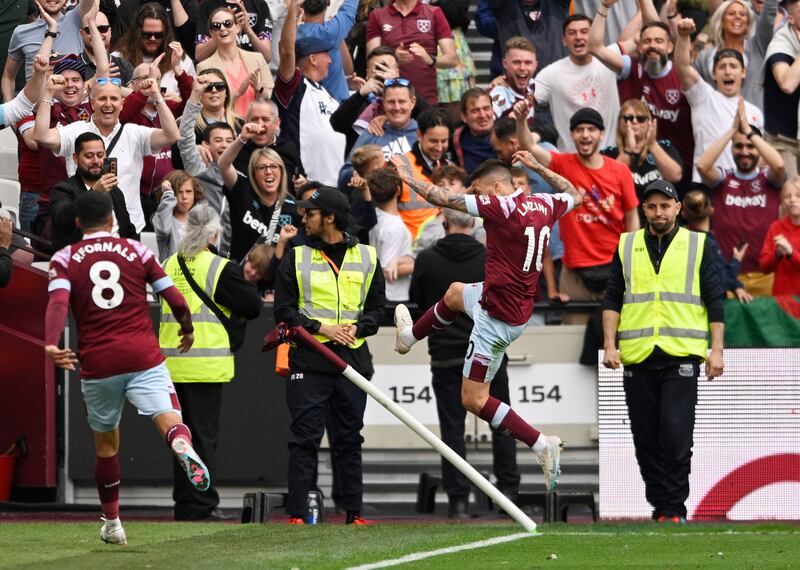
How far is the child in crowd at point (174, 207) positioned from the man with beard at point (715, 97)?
4.99 metres

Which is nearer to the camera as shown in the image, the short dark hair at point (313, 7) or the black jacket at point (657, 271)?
the black jacket at point (657, 271)

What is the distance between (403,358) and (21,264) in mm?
3476

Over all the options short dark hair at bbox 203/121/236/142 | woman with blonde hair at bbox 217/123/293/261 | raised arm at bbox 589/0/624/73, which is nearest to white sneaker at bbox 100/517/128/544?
woman with blonde hair at bbox 217/123/293/261

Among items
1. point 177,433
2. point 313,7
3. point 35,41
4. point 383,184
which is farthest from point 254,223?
point 177,433

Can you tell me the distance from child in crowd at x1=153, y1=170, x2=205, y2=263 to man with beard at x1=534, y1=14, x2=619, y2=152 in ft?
13.3

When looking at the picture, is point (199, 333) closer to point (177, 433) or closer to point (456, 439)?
point (456, 439)

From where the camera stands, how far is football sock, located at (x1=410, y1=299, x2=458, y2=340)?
11.5 m

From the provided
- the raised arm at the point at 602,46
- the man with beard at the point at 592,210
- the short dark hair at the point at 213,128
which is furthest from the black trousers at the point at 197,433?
the raised arm at the point at 602,46

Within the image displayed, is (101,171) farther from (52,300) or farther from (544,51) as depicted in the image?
(544,51)

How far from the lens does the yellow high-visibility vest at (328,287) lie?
12.0 metres

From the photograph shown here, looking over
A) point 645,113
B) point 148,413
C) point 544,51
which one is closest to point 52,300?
point 148,413

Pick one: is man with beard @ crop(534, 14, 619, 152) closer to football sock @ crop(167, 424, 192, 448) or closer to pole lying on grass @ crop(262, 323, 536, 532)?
pole lying on grass @ crop(262, 323, 536, 532)

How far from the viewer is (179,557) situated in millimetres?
9000

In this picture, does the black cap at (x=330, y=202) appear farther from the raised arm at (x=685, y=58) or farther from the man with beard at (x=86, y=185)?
the raised arm at (x=685, y=58)
